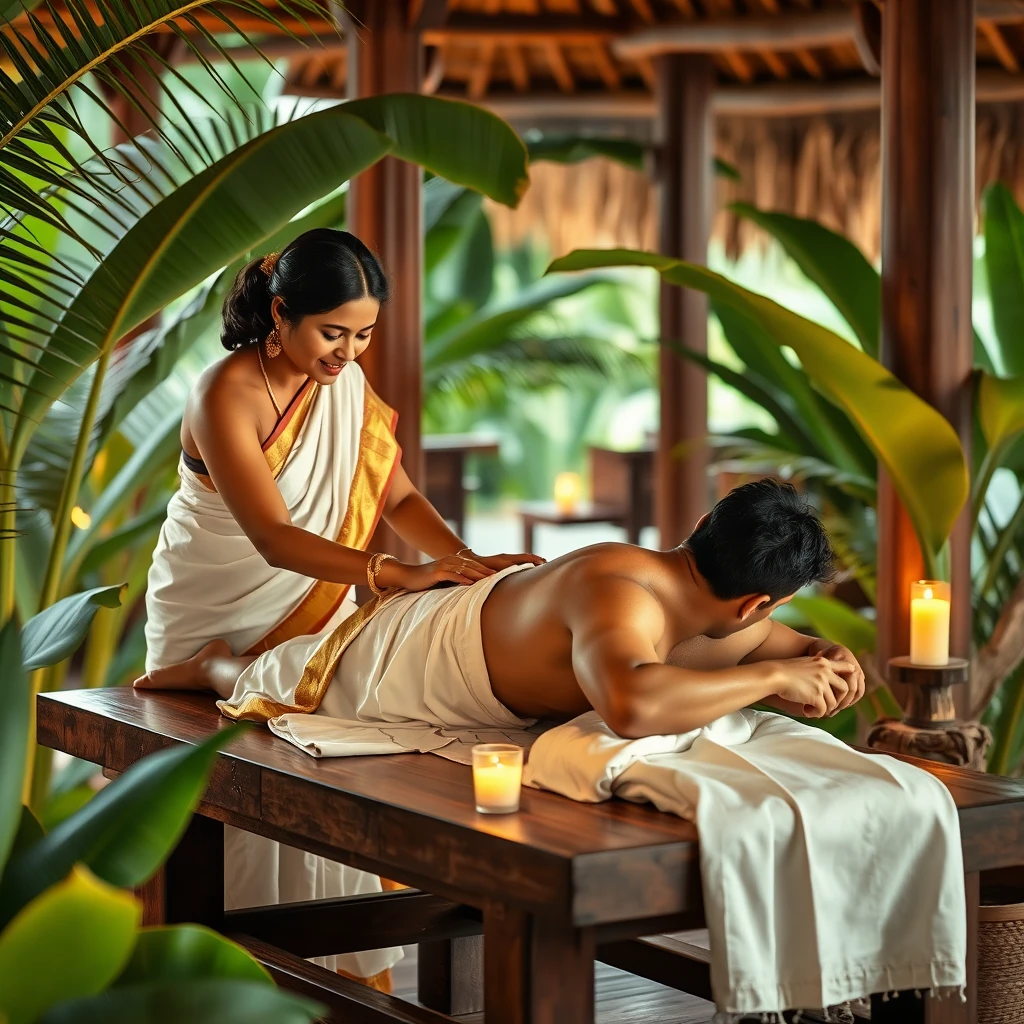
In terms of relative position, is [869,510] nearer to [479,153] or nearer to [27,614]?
[479,153]

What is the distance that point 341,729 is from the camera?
2.27m

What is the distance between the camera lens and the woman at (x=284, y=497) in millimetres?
2447

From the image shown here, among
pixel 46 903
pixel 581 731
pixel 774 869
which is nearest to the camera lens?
pixel 46 903

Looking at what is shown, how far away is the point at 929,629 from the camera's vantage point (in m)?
2.98

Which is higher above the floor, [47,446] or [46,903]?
[47,446]

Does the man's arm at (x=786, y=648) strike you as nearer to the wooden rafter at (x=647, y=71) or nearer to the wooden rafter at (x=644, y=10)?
the wooden rafter at (x=644, y=10)

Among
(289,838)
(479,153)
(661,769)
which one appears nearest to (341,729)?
(289,838)

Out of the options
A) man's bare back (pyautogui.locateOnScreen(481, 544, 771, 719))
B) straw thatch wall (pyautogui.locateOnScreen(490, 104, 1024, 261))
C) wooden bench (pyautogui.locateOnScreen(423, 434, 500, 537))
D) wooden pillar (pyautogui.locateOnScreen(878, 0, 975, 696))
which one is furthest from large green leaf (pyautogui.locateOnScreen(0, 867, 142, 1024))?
wooden bench (pyautogui.locateOnScreen(423, 434, 500, 537))

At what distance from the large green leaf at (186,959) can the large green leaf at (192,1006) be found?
0.53 ft

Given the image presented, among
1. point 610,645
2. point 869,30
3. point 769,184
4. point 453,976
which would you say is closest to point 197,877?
point 453,976

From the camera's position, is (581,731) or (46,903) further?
(581,731)

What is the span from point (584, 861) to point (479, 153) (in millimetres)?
1576

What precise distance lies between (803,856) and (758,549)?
1.31 feet

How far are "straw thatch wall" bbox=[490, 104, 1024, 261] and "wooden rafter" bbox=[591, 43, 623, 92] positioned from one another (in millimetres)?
462
